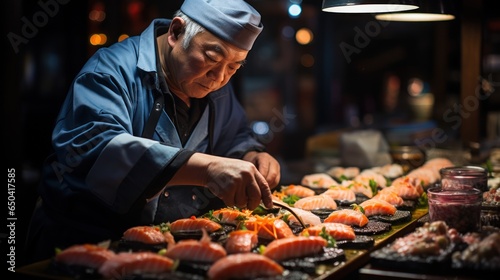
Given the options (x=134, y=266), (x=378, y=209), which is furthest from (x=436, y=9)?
(x=134, y=266)

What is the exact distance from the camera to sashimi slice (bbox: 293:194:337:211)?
4.55 metres

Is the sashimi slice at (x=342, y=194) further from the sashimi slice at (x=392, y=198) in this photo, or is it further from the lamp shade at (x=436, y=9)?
the lamp shade at (x=436, y=9)

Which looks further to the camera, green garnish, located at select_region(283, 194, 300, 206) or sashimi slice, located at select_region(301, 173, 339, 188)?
sashimi slice, located at select_region(301, 173, 339, 188)

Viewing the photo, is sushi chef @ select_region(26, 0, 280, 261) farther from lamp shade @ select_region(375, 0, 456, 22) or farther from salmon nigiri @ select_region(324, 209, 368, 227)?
lamp shade @ select_region(375, 0, 456, 22)

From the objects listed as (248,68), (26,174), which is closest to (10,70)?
(26,174)

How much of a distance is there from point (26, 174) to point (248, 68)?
750 cm

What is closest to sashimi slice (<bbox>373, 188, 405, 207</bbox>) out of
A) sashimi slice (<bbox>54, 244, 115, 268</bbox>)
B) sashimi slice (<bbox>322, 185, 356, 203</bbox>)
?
sashimi slice (<bbox>322, 185, 356, 203</bbox>)

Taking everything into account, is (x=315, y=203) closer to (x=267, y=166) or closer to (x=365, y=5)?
(x=267, y=166)

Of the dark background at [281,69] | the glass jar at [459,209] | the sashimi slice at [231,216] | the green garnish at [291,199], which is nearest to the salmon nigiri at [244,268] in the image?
the sashimi slice at [231,216]

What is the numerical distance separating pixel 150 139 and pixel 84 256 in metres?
1.27

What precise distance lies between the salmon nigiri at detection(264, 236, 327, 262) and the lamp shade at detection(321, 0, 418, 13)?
5.69 ft

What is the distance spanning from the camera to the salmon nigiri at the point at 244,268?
289cm

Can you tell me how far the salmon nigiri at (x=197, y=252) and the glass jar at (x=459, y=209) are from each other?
4.56ft

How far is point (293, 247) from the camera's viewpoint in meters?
3.26
